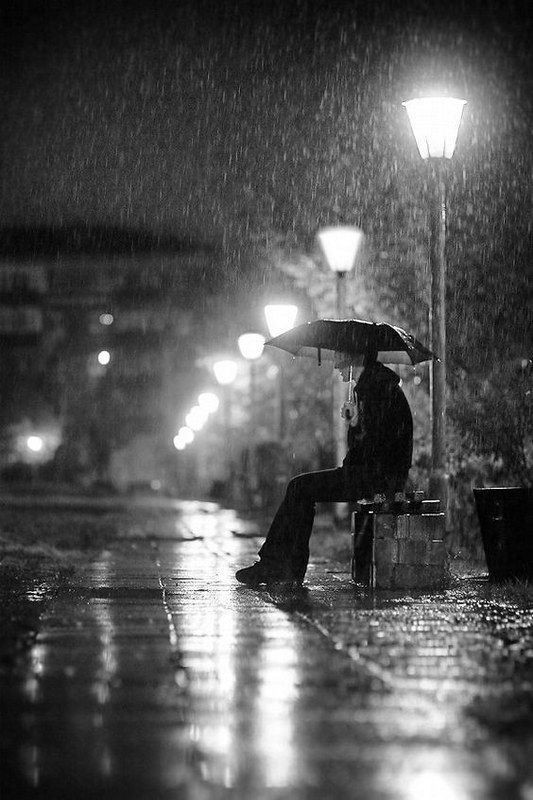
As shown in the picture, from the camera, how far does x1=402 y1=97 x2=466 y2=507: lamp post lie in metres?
13.9

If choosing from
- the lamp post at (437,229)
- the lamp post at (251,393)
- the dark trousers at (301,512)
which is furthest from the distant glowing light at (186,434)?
the dark trousers at (301,512)

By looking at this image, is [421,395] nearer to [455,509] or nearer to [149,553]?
[455,509]

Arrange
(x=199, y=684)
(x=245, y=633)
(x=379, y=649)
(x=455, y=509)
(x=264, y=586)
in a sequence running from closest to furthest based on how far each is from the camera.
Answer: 1. (x=199, y=684)
2. (x=379, y=649)
3. (x=245, y=633)
4. (x=264, y=586)
5. (x=455, y=509)

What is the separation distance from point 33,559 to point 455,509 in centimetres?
491

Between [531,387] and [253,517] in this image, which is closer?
[531,387]

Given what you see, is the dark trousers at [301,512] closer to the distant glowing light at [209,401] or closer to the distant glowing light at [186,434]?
the distant glowing light at [209,401]

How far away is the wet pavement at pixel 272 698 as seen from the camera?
16.1ft

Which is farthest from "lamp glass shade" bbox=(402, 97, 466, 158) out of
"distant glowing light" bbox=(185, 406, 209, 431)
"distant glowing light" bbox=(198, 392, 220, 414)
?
"distant glowing light" bbox=(185, 406, 209, 431)

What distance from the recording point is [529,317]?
15875mm

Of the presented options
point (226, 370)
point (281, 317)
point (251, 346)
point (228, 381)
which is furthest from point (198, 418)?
point (281, 317)

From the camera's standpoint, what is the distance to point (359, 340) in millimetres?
13094

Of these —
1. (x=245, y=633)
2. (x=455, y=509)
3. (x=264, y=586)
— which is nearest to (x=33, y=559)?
(x=264, y=586)

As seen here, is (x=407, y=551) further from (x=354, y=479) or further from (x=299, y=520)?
(x=299, y=520)

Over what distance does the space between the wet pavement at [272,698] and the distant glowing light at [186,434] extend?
6635cm
